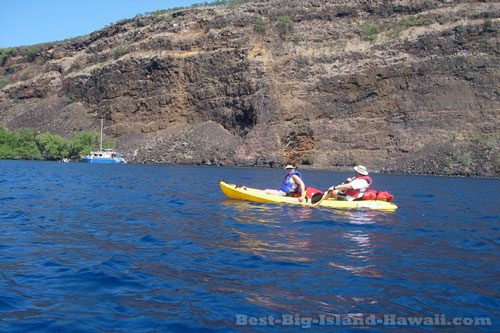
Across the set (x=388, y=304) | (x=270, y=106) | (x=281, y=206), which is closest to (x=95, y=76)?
(x=270, y=106)

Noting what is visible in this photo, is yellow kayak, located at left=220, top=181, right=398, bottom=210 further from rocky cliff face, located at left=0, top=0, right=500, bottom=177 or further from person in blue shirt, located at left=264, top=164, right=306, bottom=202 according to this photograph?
rocky cliff face, located at left=0, top=0, right=500, bottom=177

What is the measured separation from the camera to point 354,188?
14.9 metres

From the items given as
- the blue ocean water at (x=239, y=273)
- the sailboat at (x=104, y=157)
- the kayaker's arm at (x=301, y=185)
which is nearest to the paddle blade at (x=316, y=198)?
the kayaker's arm at (x=301, y=185)

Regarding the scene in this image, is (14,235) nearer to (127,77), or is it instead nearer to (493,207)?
(493,207)

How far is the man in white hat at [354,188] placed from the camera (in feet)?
48.7

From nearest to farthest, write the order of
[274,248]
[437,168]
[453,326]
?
[453,326], [274,248], [437,168]

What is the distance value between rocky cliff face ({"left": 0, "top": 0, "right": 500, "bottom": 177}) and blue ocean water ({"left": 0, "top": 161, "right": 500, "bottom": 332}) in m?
37.5

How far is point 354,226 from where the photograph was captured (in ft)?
37.2

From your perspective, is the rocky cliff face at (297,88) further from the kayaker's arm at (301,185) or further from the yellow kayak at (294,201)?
the kayaker's arm at (301,185)

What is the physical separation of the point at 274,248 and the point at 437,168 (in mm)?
39745

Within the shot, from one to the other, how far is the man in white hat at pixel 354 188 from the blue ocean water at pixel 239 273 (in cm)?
260

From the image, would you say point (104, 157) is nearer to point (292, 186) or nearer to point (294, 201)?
point (292, 186)

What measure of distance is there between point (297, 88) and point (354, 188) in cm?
4518

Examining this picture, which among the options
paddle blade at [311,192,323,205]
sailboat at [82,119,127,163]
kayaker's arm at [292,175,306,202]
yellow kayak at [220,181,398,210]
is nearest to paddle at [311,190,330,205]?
paddle blade at [311,192,323,205]
